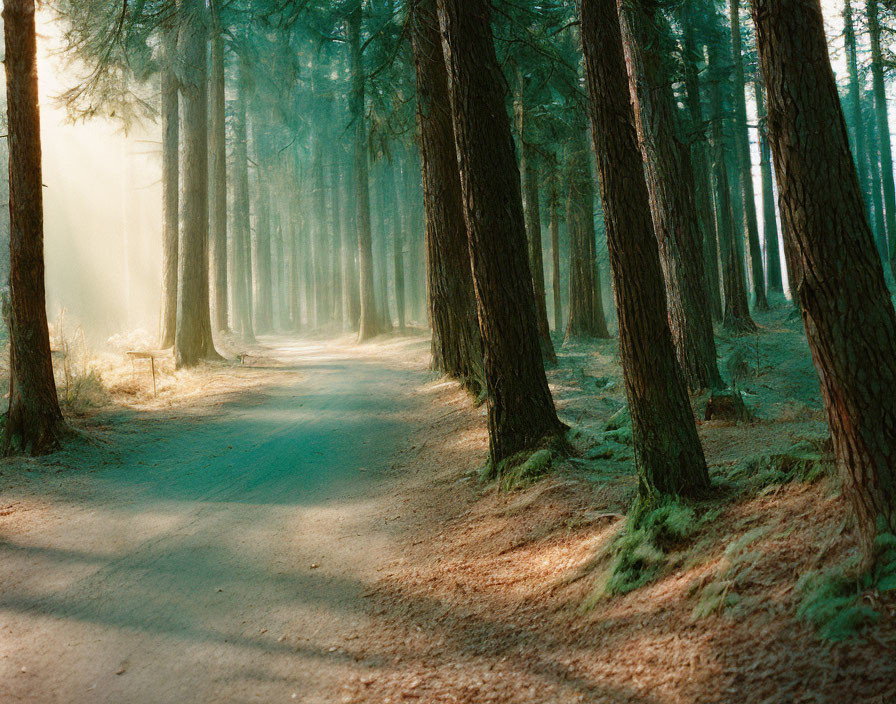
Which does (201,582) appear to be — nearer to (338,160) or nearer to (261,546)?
(261,546)

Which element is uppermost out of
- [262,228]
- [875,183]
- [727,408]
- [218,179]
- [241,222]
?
[262,228]

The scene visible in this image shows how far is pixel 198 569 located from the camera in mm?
4848

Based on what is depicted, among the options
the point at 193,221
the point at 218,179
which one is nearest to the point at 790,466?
the point at 193,221

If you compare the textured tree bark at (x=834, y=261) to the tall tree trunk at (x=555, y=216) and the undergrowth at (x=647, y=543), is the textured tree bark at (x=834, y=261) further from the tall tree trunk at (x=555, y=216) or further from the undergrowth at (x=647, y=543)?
the tall tree trunk at (x=555, y=216)

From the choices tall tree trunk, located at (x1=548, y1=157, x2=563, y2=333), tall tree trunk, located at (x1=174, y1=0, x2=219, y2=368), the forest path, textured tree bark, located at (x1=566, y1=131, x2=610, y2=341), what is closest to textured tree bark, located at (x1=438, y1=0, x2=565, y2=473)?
the forest path

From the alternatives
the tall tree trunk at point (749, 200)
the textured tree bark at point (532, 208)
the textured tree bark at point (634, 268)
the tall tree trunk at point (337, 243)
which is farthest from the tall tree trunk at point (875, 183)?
the textured tree bark at point (634, 268)

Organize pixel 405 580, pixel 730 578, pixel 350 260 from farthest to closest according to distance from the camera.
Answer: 1. pixel 350 260
2. pixel 405 580
3. pixel 730 578

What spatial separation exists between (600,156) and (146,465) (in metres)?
6.36

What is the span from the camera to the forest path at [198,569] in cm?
348

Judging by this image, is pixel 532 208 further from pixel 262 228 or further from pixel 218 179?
pixel 262 228

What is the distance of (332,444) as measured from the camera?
29.0 ft

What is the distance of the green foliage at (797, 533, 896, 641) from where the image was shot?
2424 mm

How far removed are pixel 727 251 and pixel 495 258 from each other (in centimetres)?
1531

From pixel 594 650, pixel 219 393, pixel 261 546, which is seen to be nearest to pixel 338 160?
pixel 219 393
